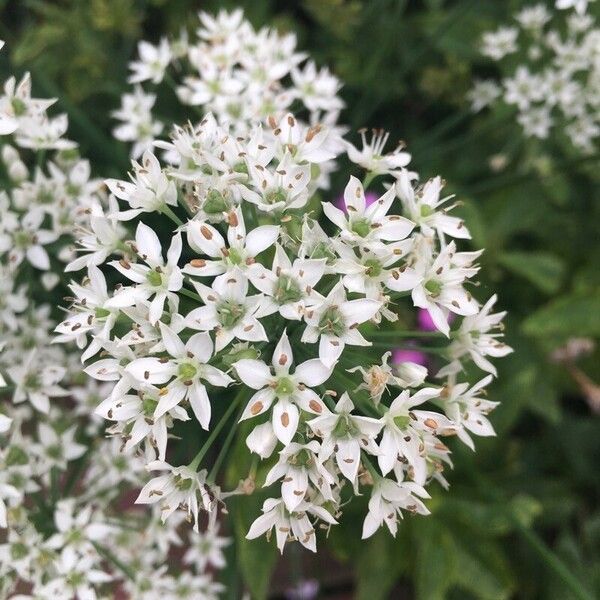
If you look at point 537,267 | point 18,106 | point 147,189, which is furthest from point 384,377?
point 537,267

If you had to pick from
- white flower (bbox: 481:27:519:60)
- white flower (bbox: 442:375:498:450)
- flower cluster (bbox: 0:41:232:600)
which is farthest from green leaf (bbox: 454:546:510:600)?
white flower (bbox: 481:27:519:60)

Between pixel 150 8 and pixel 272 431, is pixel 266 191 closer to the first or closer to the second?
pixel 272 431

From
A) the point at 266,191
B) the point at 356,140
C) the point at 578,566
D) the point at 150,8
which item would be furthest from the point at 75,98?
the point at 578,566

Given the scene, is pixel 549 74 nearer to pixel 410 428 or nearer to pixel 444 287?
pixel 444 287

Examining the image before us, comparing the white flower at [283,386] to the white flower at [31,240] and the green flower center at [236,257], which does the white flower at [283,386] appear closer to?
the green flower center at [236,257]

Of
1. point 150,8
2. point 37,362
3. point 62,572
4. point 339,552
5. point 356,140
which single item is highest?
point 150,8

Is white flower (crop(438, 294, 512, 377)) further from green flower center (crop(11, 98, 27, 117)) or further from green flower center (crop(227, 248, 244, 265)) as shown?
green flower center (crop(11, 98, 27, 117))
